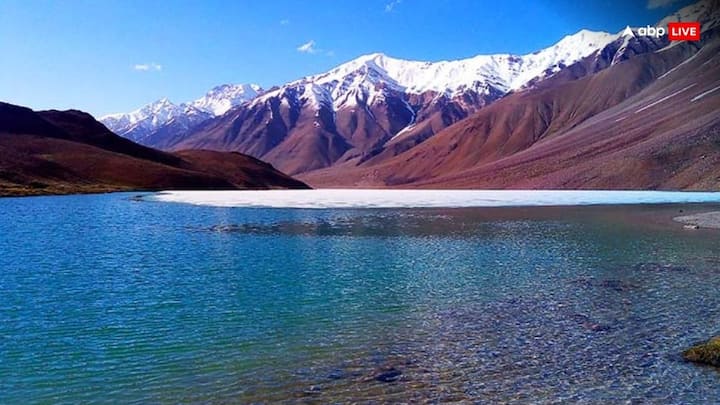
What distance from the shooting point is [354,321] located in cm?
2145

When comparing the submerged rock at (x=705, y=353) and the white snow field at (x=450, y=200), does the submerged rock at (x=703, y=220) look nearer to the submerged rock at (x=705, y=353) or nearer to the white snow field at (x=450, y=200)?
the white snow field at (x=450, y=200)

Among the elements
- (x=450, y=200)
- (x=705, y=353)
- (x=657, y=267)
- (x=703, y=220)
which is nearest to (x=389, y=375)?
(x=705, y=353)

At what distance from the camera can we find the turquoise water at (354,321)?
49.3 feet

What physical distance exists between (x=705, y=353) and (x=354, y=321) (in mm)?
11292

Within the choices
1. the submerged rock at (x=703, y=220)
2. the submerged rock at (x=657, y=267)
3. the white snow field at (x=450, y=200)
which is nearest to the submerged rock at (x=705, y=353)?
the submerged rock at (x=657, y=267)

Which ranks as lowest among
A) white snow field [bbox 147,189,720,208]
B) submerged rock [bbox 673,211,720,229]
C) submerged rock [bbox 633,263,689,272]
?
submerged rock [bbox 633,263,689,272]

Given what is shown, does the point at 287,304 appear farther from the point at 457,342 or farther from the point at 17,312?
the point at 17,312

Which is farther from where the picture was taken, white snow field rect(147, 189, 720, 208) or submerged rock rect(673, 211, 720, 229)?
white snow field rect(147, 189, 720, 208)

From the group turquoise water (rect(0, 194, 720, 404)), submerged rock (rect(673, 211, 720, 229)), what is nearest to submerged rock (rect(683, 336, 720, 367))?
turquoise water (rect(0, 194, 720, 404))

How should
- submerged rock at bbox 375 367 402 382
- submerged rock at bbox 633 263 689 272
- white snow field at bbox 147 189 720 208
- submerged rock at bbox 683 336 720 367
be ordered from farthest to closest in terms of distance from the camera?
white snow field at bbox 147 189 720 208 → submerged rock at bbox 633 263 689 272 → submerged rock at bbox 683 336 720 367 → submerged rock at bbox 375 367 402 382

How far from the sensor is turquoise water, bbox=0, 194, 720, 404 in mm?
15016

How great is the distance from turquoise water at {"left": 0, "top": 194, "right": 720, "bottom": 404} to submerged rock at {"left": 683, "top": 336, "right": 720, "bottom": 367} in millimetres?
402

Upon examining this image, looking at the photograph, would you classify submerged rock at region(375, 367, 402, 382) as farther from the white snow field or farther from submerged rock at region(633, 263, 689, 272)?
the white snow field

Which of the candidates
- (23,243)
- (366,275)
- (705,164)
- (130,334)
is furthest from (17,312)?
(705,164)
